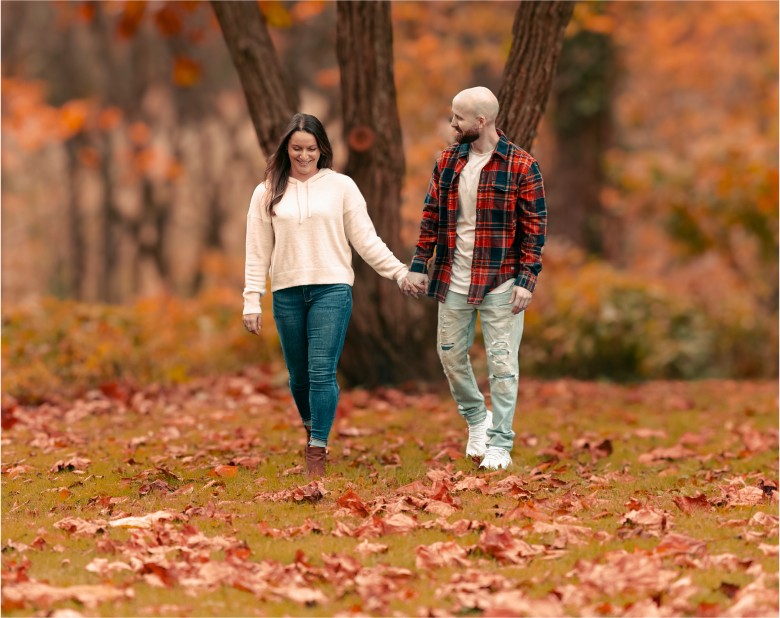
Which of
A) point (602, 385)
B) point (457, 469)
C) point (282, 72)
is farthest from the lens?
point (602, 385)

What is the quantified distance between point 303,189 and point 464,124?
3.39ft

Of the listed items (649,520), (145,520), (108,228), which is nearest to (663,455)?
(649,520)

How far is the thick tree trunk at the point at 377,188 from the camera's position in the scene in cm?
914

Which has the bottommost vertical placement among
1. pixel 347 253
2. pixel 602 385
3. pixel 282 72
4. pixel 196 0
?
pixel 602 385

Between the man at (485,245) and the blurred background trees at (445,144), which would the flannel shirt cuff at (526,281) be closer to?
the man at (485,245)

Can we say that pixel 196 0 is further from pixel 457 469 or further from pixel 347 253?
pixel 457 469

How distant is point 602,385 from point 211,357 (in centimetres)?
467

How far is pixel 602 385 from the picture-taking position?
40.0ft

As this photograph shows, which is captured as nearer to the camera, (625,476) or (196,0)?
(625,476)

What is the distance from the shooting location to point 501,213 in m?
6.25

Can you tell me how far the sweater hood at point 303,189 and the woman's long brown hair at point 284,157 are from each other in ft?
0.18

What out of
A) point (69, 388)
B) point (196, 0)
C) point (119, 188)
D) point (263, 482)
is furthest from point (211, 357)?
point (119, 188)

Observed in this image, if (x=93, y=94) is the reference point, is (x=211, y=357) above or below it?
below

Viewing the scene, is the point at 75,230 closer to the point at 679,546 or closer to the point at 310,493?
the point at 310,493
